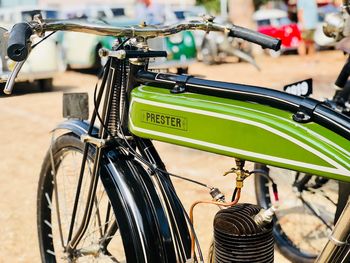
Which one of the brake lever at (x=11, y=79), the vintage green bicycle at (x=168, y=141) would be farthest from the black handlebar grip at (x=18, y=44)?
the brake lever at (x=11, y=79)

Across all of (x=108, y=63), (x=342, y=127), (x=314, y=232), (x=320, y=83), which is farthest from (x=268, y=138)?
(x=320, y=83)

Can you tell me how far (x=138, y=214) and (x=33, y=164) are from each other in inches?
139

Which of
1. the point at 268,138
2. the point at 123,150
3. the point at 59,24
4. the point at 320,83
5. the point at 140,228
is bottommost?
the point at 320,83

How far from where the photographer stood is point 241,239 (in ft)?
5.45

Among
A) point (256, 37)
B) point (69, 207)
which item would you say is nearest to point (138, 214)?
point (256, 37)

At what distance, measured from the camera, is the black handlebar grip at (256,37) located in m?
2.03

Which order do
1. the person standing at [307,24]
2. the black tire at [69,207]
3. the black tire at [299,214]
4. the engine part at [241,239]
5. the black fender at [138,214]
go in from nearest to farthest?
the engine part at [241,239] → the black fender at [138,214] → the black tire at [69,207] → the black tire at [299,214] → the person standing at [307,24]

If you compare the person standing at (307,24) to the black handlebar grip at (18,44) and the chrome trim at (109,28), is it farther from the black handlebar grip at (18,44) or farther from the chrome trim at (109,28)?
the black handlebar grip at (18,44)

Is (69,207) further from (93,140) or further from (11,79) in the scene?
(11,79)

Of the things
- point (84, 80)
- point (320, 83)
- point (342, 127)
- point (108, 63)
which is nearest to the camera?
point (342, 127)

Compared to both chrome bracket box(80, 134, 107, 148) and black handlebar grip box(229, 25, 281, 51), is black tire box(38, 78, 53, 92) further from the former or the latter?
black handlebar grip box(229, 25, 281, 51)

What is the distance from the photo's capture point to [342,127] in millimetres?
1505

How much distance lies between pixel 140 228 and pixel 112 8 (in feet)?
37.7

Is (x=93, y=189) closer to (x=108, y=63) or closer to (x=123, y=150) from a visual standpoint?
(x=123, y=150)
